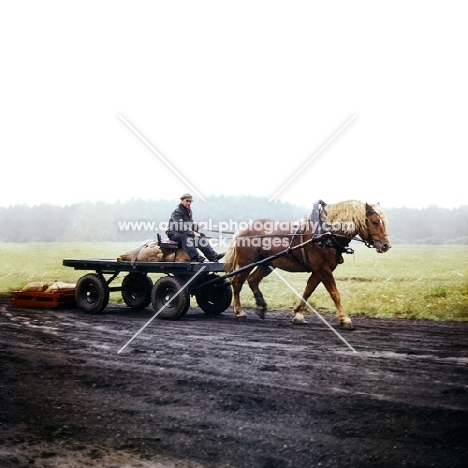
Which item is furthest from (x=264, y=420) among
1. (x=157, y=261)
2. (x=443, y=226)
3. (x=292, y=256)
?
(x=443, y=226)

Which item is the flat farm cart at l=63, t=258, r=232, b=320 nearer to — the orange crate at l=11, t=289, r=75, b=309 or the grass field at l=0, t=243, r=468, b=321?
the orange crate at l=11, t=289, r=75, b=309

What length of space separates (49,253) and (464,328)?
10.2 m

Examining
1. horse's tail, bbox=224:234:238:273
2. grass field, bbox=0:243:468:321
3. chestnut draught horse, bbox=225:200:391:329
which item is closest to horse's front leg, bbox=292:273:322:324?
chestnut draught horse, bbox=225:200:391:329

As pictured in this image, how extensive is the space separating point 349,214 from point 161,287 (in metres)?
3.18

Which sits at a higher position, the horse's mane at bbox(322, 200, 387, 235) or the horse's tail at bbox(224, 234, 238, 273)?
the horse's mane at bbox(322, 200, 387, 235)

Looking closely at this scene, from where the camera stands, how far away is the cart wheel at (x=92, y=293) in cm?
910

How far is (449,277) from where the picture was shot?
9.65m

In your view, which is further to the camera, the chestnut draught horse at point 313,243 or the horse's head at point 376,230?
the chestnut draught horse at point 313,243

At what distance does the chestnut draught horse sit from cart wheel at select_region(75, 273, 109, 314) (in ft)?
7.08

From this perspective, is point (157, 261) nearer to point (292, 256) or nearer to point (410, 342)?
point (292, 256)

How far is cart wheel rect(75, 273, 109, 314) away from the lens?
9.10 metres

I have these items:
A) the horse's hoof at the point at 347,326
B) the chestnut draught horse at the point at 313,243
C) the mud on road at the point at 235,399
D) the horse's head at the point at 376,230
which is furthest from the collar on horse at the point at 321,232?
the mud on road at the point at 235,399

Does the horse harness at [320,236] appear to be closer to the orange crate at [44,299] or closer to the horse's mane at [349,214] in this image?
the horse's mane at [349,214]

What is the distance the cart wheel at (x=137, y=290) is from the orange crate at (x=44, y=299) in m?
1.01
